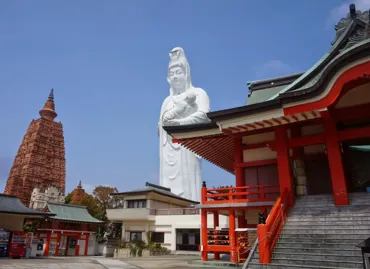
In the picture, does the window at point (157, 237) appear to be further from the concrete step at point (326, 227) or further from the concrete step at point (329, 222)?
the concrete step at point (326, 227)

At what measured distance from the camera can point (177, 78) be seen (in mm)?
48312

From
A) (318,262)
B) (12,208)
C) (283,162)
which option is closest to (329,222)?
(318,262)

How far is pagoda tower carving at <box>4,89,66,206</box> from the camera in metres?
68.4

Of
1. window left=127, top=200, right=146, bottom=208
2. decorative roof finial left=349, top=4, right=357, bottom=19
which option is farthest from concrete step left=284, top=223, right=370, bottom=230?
window left=127, top=200, right=146, bottom=208

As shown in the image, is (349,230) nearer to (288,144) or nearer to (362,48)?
(288,144)

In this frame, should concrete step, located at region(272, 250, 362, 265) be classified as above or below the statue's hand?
below

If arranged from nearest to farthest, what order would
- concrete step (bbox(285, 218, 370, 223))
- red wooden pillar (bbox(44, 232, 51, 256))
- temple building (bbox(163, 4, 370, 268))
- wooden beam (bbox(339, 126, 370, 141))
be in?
temple building (bbox(163, 4, 370, 268))
concrete step (bbox(285, 218, 370, 223))
wooden beam (bbox(339, 126, 370, 141))
red wooden pillar (bbox(44, 232, 51, 256))

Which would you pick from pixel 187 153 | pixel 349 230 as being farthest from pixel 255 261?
pixel 187 153

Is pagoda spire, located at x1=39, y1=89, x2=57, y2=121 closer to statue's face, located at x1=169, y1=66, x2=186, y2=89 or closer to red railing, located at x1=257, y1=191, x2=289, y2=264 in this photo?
statue's face, located at x1=169, y1=66, x2=186, y2=89

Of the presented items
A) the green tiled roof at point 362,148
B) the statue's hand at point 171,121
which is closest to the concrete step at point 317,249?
the green tiled roof at point 362,148

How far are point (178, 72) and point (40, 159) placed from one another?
45.0 meters

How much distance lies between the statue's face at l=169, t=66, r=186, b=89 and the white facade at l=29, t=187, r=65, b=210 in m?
32.8

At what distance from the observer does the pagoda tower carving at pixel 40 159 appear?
68438 millimetres

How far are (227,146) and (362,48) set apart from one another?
322 inches
